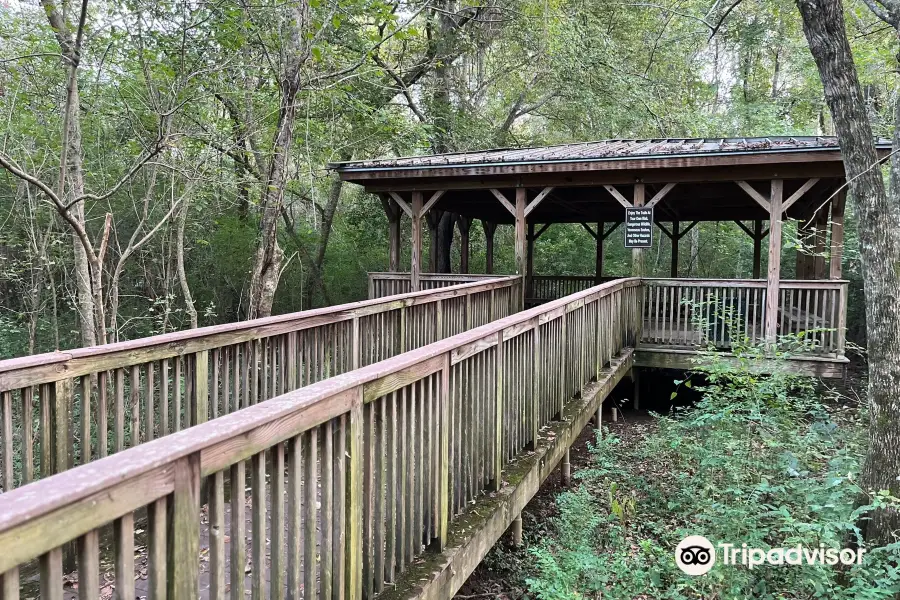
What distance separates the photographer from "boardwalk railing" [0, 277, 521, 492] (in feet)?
8.11

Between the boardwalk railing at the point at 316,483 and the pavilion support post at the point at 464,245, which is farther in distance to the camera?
the pavilion support post at the point at 464,245

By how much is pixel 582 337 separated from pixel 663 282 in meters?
3.59

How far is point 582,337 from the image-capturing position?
17.7ft

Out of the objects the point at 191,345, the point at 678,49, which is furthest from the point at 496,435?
the point at 678,49

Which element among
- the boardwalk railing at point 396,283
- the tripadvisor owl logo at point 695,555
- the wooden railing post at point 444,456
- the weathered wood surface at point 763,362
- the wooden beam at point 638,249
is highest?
the wooden beam at point 638,249

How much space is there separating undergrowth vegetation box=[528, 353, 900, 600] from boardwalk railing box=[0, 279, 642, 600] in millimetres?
907

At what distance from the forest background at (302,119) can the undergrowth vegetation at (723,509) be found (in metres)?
2.56

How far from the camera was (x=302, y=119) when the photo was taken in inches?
408

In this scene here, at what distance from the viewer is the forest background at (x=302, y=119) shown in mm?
6543

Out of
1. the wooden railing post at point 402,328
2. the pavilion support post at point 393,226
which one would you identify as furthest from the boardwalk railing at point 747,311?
the pavilion support post at point 393,226

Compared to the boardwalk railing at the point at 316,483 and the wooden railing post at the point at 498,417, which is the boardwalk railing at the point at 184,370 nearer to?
the boardwalk railing at the point at 316,483

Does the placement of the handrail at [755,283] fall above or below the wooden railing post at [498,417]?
above

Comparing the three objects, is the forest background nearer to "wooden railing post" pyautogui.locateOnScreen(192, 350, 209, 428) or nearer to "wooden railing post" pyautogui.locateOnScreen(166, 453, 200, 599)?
"wooden railing post" pyautogui.locateOnScreen(192, 350, 209, 428)

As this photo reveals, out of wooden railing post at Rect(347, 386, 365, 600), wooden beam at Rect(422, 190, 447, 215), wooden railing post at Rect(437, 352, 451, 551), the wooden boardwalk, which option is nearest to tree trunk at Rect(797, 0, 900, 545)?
the wooden boardwalk
